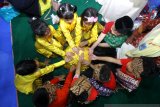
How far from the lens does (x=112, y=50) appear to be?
3.05 metres

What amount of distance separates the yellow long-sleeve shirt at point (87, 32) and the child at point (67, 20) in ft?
0.23

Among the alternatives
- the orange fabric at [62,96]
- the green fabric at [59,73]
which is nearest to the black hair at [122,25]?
the orange fabric at [62,96]

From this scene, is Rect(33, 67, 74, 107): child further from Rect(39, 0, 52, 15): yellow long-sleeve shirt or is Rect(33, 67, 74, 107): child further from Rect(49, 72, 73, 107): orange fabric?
Rect(39, 0, 52, 15): yellow long-sleeve shirt

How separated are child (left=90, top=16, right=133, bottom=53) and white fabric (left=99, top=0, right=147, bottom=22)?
1.52 feet

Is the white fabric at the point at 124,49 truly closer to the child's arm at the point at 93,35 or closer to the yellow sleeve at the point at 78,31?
the child's arm at the point at 93,35

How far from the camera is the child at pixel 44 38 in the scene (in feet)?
8.51

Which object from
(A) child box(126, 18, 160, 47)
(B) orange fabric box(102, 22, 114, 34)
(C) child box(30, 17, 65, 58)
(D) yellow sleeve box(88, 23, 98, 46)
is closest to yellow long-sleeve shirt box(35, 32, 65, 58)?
(C) child box(30, 17, 65, 58)

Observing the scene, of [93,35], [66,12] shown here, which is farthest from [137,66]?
[66,12]

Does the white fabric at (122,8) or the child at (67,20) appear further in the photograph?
the white fabric at (122,8)

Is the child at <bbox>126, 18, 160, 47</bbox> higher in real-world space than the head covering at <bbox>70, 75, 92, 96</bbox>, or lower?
higher

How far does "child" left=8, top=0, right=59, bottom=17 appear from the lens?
3.06 meters

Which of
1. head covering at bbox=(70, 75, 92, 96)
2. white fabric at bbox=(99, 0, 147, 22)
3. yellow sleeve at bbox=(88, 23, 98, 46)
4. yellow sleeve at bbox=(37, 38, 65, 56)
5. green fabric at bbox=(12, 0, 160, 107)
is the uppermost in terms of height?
white fabric at bbox=(99, 0, 147, 22)

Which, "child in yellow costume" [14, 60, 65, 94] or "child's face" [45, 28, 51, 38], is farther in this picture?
"child's face" [45, 28, 51, 38]

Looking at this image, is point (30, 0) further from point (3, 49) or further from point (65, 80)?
point (65, 80)
